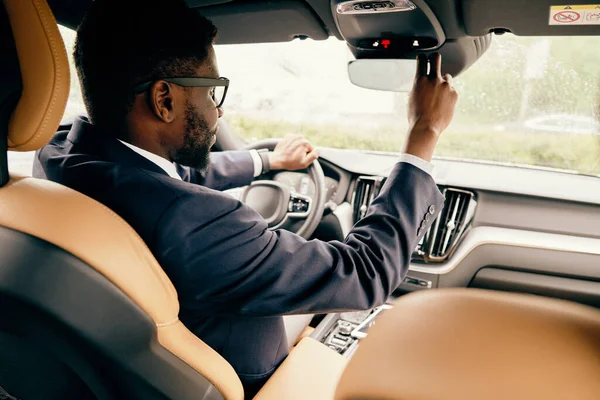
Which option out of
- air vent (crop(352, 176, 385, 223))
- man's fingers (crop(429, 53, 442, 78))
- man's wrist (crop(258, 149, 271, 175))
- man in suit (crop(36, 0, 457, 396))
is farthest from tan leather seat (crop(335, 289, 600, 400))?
air vent (crop(352, 176, 385, 223))

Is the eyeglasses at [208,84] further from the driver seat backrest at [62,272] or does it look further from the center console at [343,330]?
the center console at [343,330]

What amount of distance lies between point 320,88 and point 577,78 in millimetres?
1160

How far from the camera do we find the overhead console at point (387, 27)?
1.34 m

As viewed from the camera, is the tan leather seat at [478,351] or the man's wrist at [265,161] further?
the man's wrist at [265,161]

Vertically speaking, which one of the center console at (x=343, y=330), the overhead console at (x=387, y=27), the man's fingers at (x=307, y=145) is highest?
the overhead console at (x=387, y=27)

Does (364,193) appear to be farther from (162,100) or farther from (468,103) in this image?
(162,100)

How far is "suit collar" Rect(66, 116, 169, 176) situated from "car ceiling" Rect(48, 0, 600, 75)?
58 cm

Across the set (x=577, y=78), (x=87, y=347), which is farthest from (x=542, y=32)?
(x=87, y=347)

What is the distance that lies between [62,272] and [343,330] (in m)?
1.75

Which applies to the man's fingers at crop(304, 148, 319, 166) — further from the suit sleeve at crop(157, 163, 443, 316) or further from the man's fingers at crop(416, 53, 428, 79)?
the suit sleeve at crop(157, 163, 443, 316)

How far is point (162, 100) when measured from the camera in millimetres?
1162

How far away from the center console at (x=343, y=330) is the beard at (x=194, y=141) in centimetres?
127

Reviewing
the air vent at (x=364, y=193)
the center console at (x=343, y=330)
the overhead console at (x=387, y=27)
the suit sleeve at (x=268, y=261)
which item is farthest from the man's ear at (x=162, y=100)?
the air vent at (x=364, y=193)

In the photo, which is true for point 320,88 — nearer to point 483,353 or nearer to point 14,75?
point 483,353
